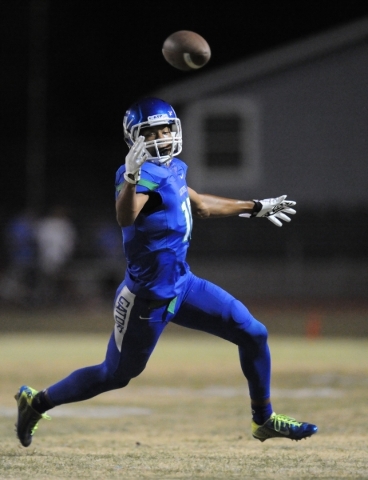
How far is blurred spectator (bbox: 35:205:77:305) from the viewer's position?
19594 mm

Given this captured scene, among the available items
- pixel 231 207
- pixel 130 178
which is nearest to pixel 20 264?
pixel 231 207

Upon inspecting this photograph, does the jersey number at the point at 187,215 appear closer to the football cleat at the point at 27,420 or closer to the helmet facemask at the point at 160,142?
the helmet facemask at the point at 160,142

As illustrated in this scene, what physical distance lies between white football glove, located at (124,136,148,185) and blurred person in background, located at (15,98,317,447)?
0.14m

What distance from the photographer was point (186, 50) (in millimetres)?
6695

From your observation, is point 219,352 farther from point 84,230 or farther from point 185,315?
point 84,230

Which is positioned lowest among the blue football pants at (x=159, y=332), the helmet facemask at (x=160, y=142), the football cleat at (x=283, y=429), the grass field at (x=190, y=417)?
the grass field at (x=190, y=417)

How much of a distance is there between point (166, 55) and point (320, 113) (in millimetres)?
15882

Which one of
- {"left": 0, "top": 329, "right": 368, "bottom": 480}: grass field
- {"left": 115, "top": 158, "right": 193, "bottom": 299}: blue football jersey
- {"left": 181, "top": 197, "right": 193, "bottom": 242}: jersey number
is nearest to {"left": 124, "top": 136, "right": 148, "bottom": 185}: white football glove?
{"left": 115, "top": 158, "right": 193, "bottom": 299}: blue football jersey

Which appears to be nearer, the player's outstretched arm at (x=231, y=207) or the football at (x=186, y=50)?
the player's outstretched arm at (x=231, y=207)

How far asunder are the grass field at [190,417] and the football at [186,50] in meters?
2.68

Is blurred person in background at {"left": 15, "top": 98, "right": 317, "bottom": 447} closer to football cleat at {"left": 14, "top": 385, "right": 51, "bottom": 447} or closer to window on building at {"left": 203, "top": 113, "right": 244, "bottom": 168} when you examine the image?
football cleat at {"left": 14, "top": 385, "right": 51, "bottom": 447}

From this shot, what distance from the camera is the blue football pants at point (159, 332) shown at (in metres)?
5.73

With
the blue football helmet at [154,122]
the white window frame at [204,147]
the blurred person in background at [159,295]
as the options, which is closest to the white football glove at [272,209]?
the blurred person in background at [159,295]

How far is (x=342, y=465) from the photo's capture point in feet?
18.2
